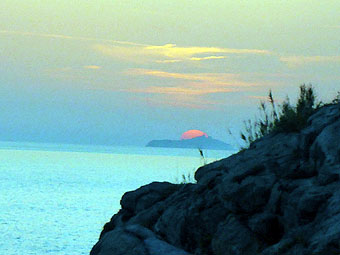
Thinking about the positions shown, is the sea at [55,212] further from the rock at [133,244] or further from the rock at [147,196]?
the rock at [133,244]

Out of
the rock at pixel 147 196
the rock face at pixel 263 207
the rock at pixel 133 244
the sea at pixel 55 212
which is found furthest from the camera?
the sea at pixel 55 212

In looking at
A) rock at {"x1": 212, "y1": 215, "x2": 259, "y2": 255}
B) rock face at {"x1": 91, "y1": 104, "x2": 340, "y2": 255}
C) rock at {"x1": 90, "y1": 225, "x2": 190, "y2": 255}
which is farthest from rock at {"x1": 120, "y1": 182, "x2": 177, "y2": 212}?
rock at {"x1": 90, "y1": 225, "x2": 190, "y2": 255}

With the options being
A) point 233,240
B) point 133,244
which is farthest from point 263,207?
point 133,244

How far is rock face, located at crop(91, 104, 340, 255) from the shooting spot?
9.15 metres

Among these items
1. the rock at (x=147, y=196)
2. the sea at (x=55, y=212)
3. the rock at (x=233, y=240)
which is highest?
the sea at (x=55, y=212)

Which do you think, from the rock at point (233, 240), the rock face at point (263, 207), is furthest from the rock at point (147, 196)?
the rock at point (233, 240)

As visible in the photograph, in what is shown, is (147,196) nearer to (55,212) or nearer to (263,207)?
(263,207)

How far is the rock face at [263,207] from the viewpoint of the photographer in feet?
30.0

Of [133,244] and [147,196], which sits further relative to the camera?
[147,196]

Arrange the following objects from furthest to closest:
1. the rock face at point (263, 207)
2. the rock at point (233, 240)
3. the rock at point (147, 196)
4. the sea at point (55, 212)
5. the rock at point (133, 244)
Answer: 1. the sea at point (55, 212)
2. the rock at point (147, 196)
3. the rock at point (233, 240)
4. the rock at point (133, 244)
5. the rock face at point (263, 207)

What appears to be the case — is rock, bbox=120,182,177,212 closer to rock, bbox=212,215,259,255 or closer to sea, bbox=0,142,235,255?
sea, bbox=0,142,235,255

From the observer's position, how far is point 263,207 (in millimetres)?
10625

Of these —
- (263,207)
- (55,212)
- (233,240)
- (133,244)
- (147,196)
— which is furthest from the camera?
(55,212)

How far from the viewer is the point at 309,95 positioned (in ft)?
45.4
